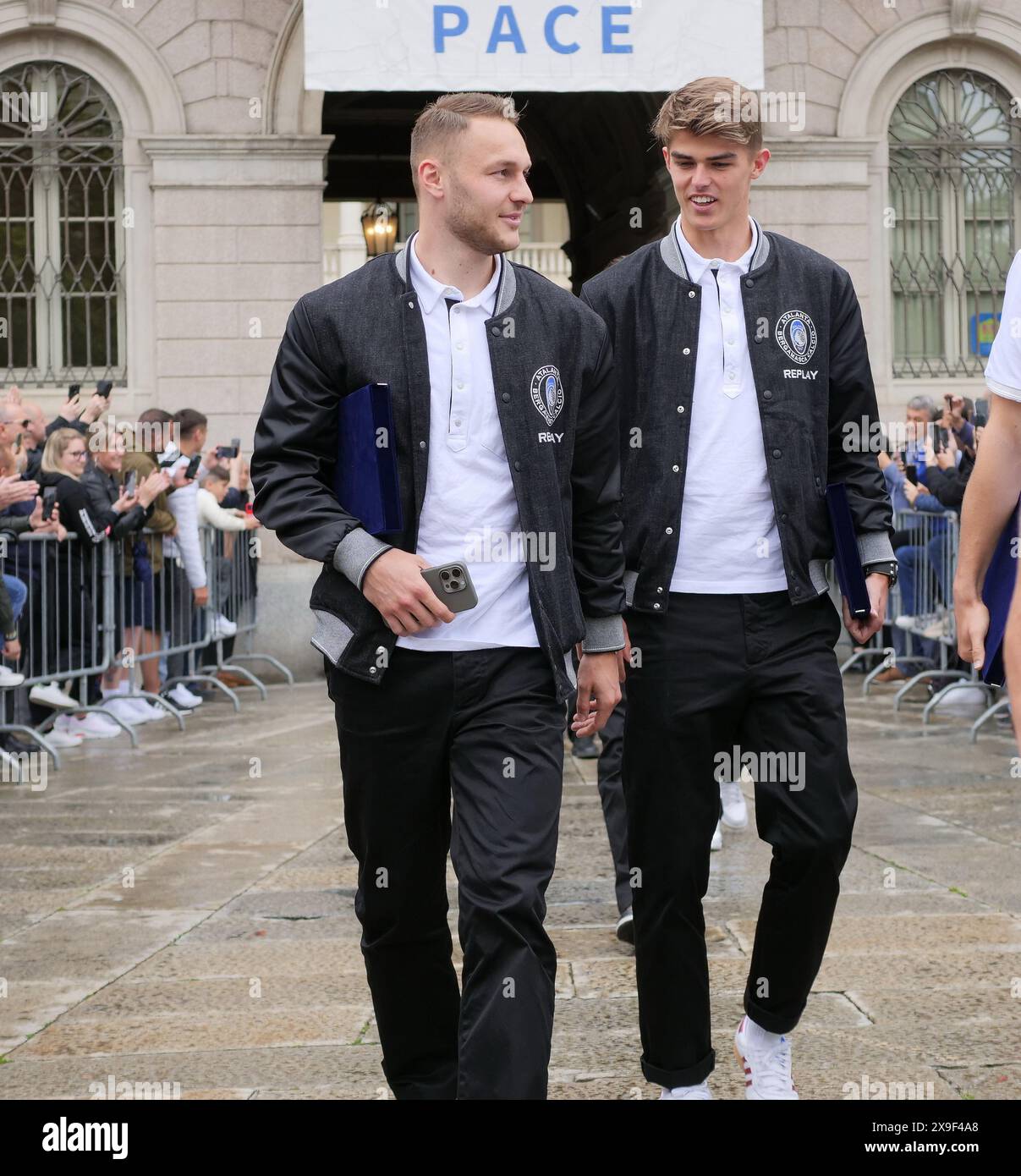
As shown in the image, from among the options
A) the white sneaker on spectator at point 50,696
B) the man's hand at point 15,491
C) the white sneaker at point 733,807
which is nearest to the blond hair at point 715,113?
the white sneaker at point 733,807

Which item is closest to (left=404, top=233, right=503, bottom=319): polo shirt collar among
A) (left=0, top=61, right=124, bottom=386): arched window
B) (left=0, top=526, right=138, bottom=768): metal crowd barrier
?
(left=0, top=526, right=138, bottom=768): metal crowd barrier

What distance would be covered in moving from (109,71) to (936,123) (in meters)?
7.07

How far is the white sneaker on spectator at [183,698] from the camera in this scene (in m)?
12.3

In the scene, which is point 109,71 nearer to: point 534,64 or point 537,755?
point 534,64

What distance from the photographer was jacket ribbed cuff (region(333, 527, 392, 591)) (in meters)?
3.30

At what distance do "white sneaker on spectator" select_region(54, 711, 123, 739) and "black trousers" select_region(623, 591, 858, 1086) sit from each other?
7374mm

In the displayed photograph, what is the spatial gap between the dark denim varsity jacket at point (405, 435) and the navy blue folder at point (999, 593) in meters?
0.77

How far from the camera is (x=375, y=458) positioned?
11.0 ft

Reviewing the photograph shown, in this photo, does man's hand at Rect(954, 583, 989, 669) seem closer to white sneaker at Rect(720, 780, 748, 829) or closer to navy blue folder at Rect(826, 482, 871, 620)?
navy blue folder at Rect(826, 482, 871, 620)

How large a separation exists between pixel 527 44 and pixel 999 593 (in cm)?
1087

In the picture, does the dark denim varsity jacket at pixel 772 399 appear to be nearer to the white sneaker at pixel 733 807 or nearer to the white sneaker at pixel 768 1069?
the white sneaker at pixel 768 1069

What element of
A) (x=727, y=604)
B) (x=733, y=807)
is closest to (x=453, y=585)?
(x=727, y=604)

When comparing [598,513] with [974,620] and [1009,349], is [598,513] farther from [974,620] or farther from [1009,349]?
[1009,349]

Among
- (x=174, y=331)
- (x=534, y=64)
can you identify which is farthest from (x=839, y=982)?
(x=174, y=331)
